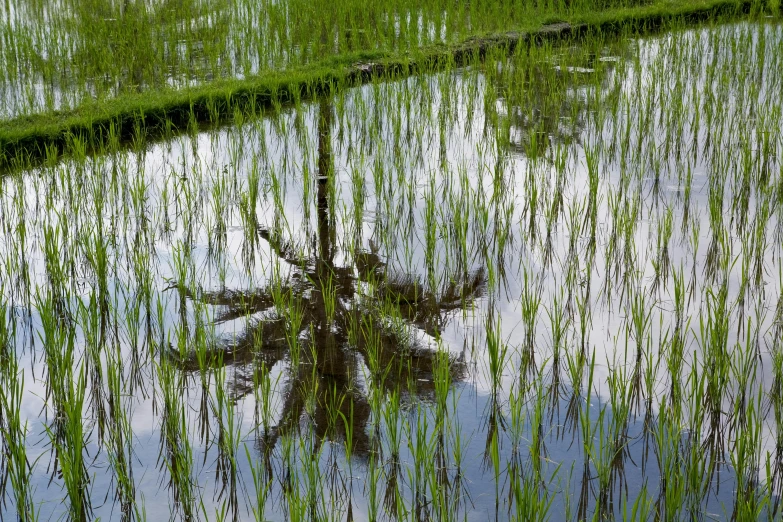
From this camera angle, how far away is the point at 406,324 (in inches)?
107

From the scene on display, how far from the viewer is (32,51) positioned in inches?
244

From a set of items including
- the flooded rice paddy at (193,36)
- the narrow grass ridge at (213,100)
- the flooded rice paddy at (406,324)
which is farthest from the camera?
the flooded rice paddy at (193,36)

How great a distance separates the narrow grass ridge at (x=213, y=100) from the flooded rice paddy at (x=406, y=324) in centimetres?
24

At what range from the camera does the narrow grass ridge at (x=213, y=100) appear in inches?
177

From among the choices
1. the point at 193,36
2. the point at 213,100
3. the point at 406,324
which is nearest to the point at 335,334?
the point at 406,324

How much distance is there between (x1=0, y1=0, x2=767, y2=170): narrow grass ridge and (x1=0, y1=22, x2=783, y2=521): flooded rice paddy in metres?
0.24

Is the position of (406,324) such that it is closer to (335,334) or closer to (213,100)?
(335,334)

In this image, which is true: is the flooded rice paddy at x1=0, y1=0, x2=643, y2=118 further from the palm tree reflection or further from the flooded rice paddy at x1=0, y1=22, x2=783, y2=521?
the palm tree reflection

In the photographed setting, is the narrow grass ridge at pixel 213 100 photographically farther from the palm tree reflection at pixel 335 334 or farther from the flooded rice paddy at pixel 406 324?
the palm tree reflection at pixel 335 334

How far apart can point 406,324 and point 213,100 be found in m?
2.90

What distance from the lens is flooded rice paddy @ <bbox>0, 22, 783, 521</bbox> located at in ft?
6.26

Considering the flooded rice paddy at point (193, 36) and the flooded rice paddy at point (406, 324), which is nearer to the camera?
the flooded rice paddy at point (406, 324)

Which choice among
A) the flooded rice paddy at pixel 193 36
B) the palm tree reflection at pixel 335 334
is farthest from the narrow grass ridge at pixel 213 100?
the palm tree reflection at pixel 335 334

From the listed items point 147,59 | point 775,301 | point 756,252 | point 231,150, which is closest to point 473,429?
point 775,301
